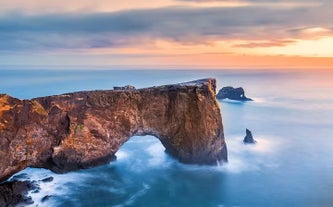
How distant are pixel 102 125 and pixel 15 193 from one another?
30.8 feet

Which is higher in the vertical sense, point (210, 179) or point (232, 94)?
point (232, 94)

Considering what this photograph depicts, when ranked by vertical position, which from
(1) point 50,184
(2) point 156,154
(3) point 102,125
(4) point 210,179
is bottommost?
(4) point 210,179

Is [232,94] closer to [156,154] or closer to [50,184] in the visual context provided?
[156,154]

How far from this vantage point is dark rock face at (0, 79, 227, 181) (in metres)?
29.5

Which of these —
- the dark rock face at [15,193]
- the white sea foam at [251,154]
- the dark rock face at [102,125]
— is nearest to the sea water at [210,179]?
the white sea foam at [251,154]

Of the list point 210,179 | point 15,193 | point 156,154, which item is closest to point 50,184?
point 15,193

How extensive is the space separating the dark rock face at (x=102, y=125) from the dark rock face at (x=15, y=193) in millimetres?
1006

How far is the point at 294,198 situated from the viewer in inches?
1228

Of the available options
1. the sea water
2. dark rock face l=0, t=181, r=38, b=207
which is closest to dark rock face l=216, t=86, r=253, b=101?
the sea water

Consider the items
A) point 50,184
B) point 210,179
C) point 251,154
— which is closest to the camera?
point 50,184

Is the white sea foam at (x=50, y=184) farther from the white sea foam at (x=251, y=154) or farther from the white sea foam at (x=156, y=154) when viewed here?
the white sea foam at (x=251, y=154)

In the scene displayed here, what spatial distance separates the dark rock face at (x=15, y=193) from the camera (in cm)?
2728

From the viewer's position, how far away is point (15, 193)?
28797 mm

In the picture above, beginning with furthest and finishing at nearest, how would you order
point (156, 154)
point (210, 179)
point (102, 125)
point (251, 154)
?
1. point (251, 154)
2. point (156, 154)
3. point (210, 179)
4. point (102, 125)
